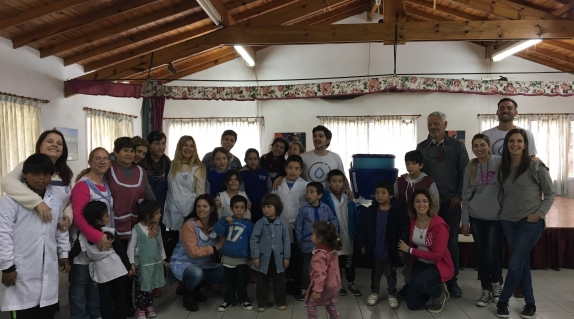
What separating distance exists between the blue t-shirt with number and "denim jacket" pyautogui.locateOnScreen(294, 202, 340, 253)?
1.27ft

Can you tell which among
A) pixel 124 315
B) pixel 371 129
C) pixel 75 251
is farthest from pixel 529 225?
pixel 371 129

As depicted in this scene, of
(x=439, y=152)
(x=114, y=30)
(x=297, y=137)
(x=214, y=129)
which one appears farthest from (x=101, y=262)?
(x=297, y=137)

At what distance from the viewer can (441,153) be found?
3057 millimetres

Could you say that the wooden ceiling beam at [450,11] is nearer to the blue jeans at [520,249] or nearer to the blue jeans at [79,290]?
the blue jeans at [520,249]

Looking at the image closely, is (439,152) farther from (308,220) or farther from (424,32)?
(424,32)

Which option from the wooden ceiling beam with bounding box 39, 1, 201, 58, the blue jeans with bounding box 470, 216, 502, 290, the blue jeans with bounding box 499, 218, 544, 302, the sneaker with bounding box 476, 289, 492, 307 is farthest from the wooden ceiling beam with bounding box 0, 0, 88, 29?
the sneaker with bounding box 476, 289, 492, 307

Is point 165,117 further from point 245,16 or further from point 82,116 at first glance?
point 245,16

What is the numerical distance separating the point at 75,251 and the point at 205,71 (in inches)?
252

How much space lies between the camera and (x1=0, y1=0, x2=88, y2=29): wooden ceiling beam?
12.5 ft

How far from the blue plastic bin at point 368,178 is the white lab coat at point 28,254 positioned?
2.54m

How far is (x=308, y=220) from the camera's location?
2928 millimetres

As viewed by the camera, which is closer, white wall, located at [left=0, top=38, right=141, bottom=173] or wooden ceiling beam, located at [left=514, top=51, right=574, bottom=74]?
white wall, located at [left=0, top=38, right=141, bottom=173]

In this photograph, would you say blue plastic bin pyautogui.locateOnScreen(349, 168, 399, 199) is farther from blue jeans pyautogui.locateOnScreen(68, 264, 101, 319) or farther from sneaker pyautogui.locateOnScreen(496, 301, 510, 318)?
blue jeans pyautogui.locateOnScreen(68, 264, 101, 319)

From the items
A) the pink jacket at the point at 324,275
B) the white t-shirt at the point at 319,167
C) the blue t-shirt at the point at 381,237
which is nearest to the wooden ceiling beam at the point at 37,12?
the white t-shirt at the point at 319,167
